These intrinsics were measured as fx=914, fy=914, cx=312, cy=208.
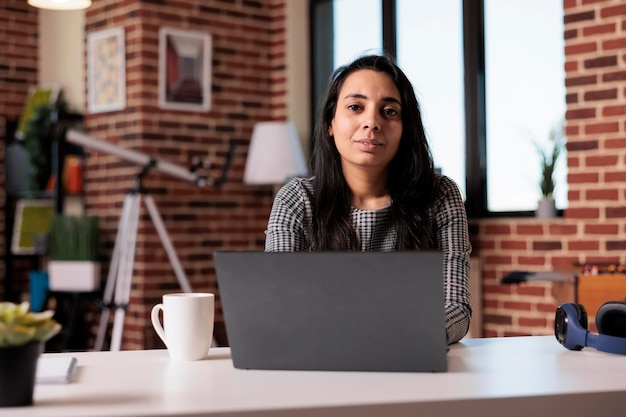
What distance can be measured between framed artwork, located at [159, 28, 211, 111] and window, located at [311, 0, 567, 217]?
3.20ft

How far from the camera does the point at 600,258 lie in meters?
3.73

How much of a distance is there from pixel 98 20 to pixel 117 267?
140 cm

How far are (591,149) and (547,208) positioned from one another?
37cm

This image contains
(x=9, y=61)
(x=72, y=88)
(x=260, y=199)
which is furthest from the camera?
(x=9, y=61)

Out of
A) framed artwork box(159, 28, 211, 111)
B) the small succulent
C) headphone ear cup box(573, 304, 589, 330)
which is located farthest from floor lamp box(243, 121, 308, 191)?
the small succulent

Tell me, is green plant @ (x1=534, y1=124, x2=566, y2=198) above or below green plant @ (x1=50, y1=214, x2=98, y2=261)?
above

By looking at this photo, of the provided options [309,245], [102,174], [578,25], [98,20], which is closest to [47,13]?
[98,20]

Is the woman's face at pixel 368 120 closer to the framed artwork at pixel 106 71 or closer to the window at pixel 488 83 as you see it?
the window at pixel 488 83

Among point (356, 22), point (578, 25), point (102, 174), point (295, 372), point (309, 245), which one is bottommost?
point (295, 372)

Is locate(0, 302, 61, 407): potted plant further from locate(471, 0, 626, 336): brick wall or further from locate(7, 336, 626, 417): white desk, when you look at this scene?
locate(471, 0, 626, 336): brick wall

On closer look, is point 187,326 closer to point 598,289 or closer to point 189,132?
point 598,289

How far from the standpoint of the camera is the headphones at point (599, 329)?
4.97ft

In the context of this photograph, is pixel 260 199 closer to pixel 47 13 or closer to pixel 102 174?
pixel 102 174

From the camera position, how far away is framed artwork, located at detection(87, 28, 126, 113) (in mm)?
4953
